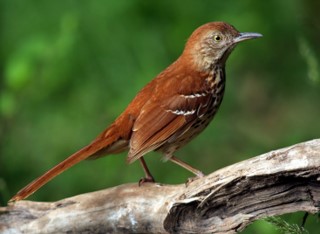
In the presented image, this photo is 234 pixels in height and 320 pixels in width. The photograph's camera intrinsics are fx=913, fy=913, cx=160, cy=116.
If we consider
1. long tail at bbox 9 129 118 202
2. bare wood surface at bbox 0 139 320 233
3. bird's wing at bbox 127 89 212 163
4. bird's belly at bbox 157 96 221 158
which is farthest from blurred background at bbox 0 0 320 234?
bare wood surface at bbox 0 139 320 233

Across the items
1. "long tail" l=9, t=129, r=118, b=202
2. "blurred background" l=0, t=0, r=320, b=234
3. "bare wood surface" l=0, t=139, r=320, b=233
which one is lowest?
"bare wood surface" l=0, t=139, r=320, b=233

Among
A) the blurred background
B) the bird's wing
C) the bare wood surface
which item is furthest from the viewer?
the blurred background

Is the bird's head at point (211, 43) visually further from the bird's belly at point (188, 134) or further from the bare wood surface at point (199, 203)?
the bare wood surface at point (199, 203)

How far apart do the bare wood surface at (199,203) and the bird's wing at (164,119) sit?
1.34 feet

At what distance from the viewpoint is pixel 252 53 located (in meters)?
9.24

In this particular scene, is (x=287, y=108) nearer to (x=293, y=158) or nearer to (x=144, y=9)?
(x=144, y=9)

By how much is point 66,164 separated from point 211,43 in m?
1.54

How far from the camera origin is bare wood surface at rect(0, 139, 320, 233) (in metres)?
4.77

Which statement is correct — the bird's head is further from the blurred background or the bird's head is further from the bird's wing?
the blurred background

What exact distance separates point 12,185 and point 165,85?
2.65 metres

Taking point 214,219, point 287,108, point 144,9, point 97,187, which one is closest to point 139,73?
point 144,9

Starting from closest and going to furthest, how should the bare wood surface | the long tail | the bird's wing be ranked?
the bare wood surface < the long tail < the bird's wing

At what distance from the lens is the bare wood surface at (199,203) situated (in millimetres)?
4773

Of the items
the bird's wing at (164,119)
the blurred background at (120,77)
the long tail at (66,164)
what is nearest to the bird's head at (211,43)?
the bird's wing at (164,119)
